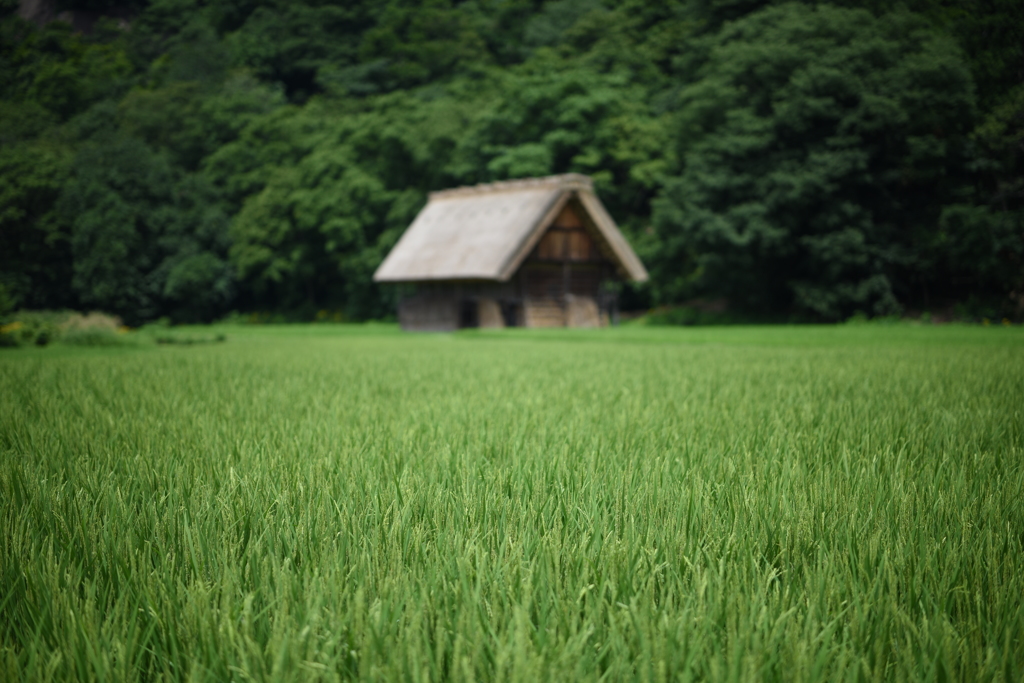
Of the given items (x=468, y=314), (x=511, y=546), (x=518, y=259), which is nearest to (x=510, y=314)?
(x=468, y=314)

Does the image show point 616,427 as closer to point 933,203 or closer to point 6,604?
point 6,604

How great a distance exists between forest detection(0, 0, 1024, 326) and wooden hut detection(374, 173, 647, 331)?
2.95 metres

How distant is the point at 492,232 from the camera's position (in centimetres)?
2230

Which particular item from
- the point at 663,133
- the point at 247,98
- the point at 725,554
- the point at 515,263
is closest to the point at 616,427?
the point at 725,554

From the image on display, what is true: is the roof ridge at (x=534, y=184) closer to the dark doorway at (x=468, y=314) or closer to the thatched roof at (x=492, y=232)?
the thatched roof at (x=492, y=232)

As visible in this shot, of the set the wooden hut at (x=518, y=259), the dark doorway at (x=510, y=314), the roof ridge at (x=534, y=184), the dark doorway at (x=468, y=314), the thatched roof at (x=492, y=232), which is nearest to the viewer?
the thatched roof at (x=492, y=232)

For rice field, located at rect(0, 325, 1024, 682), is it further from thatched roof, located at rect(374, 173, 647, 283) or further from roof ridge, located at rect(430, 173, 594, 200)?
roof ridge, located at rect(430, 173, 594, 200)

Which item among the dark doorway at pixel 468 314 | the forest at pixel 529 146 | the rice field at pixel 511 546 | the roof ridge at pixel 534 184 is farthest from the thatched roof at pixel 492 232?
the rice field at pixel 511 546

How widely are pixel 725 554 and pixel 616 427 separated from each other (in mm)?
1890

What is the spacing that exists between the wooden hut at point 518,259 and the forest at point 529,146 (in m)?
2.95

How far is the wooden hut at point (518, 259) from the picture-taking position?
21938 millimetres

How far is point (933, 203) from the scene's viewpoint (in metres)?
21.9

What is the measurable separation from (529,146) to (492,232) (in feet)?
21.8

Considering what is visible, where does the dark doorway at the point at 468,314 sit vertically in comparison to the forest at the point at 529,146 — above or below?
below
